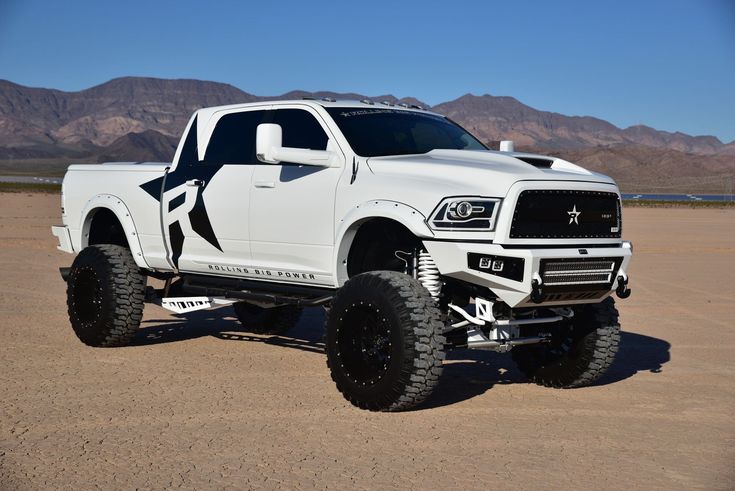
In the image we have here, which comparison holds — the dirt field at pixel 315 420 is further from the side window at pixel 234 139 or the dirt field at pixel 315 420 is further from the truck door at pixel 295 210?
the side window at pixel 234 139

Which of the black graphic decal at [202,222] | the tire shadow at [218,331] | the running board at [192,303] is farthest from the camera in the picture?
the tire shadow at [218,331]

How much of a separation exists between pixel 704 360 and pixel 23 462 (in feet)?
20.1

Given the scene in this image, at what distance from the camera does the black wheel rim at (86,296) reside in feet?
29.3

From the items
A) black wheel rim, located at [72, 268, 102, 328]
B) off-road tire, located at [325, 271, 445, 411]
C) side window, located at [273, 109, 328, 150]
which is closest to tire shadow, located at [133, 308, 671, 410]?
off-road tire, located at [325, 271, 445, 411]

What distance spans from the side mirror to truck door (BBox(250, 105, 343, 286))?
6.5 inches

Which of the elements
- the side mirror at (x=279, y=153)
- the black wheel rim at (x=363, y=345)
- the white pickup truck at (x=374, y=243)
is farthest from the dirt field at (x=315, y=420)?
the side mirror at (x=279, y=153)

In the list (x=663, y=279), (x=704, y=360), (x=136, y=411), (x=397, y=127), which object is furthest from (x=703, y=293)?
(x=136, y=411)

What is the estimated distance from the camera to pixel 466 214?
631cm

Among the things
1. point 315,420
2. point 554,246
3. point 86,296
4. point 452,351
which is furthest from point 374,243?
point 86,296

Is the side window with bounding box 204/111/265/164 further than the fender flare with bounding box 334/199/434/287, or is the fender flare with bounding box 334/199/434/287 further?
the side window with bounding box 204/111/265/164

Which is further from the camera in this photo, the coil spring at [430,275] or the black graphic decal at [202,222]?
the black graphic decal at [202,222]

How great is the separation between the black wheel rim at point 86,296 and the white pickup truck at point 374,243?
0.06 ft

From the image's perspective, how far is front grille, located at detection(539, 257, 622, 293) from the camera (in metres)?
6.35

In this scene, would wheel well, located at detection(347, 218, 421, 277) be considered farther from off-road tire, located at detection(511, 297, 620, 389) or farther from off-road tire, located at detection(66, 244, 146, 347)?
off-road tire, located at detection(66, 244, 146, 347)
